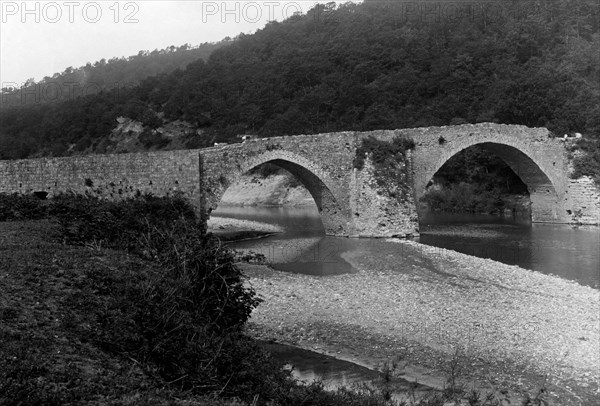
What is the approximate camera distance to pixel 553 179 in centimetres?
2927

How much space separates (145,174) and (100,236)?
957 cm

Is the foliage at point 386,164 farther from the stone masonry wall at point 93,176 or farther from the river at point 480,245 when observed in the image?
the stone masonry wall at point 93,176

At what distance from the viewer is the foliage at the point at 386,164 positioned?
22.7 meters

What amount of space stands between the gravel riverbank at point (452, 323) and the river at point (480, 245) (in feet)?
6.31

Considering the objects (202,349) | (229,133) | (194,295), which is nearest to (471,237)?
(194,295)

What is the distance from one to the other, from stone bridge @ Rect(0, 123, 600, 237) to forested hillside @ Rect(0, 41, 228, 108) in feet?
142

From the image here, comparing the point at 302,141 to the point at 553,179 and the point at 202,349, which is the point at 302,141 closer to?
the point at 553,179

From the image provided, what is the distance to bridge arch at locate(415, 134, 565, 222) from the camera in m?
27.3

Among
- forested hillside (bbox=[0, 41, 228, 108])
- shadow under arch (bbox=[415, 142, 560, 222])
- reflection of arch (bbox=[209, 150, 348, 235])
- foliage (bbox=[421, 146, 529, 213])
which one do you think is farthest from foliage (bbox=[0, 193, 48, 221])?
forested hillside (bbox=[0, 41, 228, 108])

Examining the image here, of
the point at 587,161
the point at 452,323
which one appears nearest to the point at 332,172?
the point at 452,323

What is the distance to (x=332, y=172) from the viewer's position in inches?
899

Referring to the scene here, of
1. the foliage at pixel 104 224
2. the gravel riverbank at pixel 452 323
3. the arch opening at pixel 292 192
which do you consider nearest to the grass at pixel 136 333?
the foliage at pixel 104 224

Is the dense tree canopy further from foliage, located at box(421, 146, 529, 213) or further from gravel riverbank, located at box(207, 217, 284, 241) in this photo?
gravel riverbank, located at box(207, 217, 284, 241)

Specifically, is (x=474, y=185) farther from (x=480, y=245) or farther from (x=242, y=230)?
(x=480, y=245)
